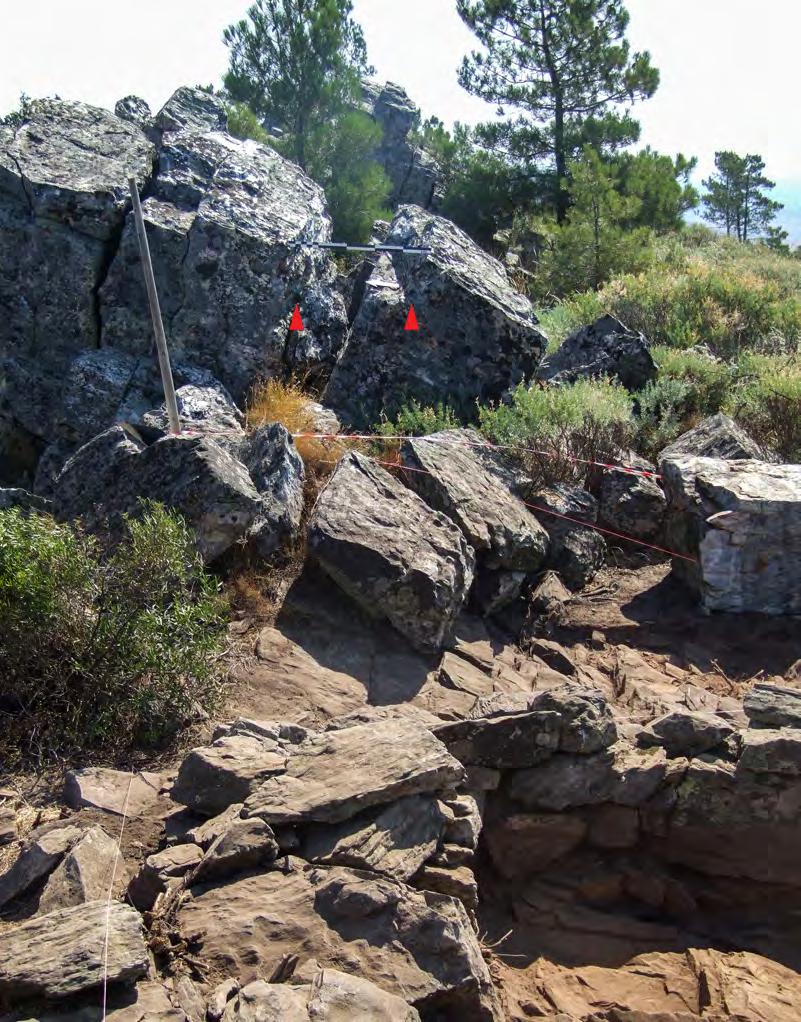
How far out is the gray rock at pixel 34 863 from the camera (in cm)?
375

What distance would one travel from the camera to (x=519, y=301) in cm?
966

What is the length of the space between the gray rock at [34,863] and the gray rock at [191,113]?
7947mm

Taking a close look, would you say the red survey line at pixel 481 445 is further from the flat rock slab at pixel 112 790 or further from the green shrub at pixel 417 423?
the flat rock slab at pixel 112 790

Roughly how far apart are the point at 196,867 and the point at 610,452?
19.1 ft

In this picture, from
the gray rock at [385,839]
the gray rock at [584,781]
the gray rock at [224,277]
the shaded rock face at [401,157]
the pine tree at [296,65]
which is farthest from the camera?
the shaded rock face at [401,157]

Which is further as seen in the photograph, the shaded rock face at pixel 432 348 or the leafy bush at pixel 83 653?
the shaded rock face at pixel 432 348

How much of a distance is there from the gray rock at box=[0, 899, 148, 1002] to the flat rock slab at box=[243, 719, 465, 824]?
0.84 m

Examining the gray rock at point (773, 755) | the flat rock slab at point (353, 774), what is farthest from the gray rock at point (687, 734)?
the flat rock slab at point (353, 774)

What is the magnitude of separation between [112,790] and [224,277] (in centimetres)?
538

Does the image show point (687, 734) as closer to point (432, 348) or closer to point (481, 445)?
point (481, 445)

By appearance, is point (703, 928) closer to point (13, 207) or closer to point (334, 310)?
point (334, 310)

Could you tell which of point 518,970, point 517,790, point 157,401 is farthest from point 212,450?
point 518,970

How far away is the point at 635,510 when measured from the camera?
8.13 metres

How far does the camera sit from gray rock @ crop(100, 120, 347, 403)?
8.47 meters
